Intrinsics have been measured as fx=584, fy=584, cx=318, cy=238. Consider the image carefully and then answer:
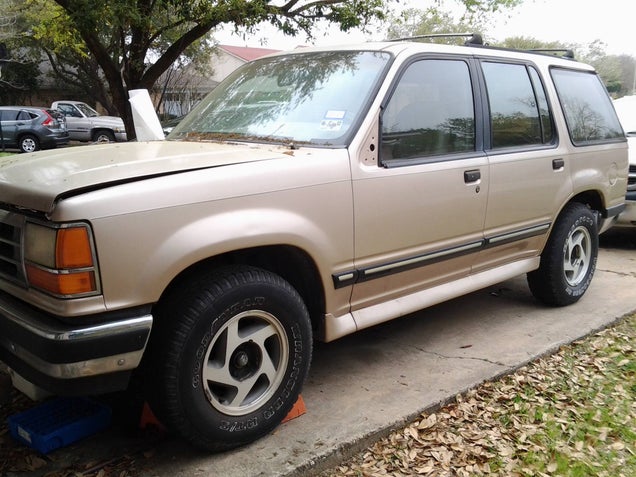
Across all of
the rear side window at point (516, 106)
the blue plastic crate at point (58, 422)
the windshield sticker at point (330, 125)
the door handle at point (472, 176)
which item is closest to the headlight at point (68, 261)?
the blue plastic crate at point (58, 422)

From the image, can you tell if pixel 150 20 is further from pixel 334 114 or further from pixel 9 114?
pixel 9 114

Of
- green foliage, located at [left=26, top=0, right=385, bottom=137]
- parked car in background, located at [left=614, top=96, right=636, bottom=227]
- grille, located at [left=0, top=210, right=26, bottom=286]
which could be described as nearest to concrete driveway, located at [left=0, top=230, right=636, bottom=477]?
grille, located at [left=0, top=210, right=26, bottom=286]

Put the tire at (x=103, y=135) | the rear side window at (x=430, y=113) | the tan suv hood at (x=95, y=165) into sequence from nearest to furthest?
the tan suv hood at (x=95, y=165) → the rear side window at (x=430, y=113) → the tire at (x=103, y=135)

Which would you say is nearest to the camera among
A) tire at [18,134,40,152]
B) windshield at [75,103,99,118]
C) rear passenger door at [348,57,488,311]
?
rear passenger door at [348,57,488,311]

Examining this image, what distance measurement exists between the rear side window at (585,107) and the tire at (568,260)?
59 cm

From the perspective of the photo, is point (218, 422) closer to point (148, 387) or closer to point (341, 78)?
point (148, 387)

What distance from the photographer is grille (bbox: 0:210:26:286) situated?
7.72 feet

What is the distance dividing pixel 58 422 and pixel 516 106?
136 inches

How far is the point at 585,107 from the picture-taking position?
475 centimetres

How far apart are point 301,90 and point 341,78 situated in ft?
0.80

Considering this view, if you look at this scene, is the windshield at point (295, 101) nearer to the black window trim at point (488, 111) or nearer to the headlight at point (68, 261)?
the black window trim at point (488, 111)

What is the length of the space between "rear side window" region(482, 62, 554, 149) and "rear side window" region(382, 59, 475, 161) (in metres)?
0.26

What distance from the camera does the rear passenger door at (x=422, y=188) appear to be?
3.09m

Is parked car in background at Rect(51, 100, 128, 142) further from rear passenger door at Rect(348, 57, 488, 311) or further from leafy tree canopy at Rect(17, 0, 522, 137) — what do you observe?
rear passenger door at Rect(348, 57, 488, 311)
